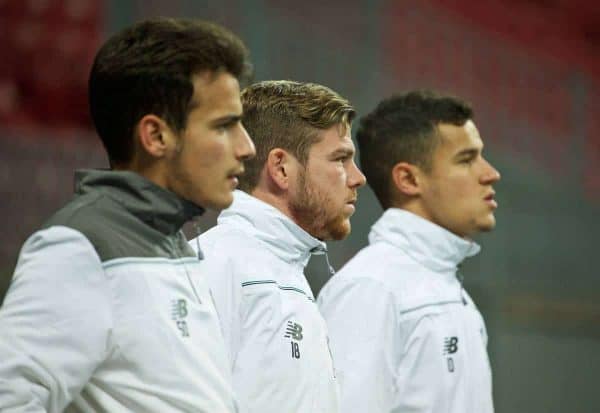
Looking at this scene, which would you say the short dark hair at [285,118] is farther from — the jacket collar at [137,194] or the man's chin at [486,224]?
the jacket collar at [137,194]

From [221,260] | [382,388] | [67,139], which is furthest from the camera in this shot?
[67,139]

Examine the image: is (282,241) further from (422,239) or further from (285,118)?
(422,239)

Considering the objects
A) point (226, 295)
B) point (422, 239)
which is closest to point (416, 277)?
point (422, 239)

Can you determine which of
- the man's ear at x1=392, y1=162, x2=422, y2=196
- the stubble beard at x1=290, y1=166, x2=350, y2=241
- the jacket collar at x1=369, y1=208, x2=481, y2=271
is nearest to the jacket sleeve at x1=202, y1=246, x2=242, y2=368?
the stubble beard at x1=290, y1=166, x2=350, y2=241

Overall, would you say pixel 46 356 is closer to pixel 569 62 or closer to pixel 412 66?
pixel 412 66

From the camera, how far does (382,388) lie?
9.42 ft

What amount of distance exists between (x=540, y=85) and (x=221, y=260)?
511 centimetres

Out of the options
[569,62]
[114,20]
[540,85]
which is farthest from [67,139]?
[569,62]

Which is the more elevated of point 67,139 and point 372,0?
point 372,0

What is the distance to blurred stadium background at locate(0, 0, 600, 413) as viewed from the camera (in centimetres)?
472

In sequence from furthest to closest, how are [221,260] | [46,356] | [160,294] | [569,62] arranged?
[569,62]
[221,260]
[160,294]
[46,356]

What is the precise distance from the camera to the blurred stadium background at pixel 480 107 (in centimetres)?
472

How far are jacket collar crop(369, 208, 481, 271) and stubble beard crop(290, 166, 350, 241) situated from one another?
1.80ft

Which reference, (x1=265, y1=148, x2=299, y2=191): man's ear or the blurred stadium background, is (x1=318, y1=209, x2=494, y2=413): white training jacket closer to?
(x1=265, y1=148, x2=299, y2=191): man's ear
